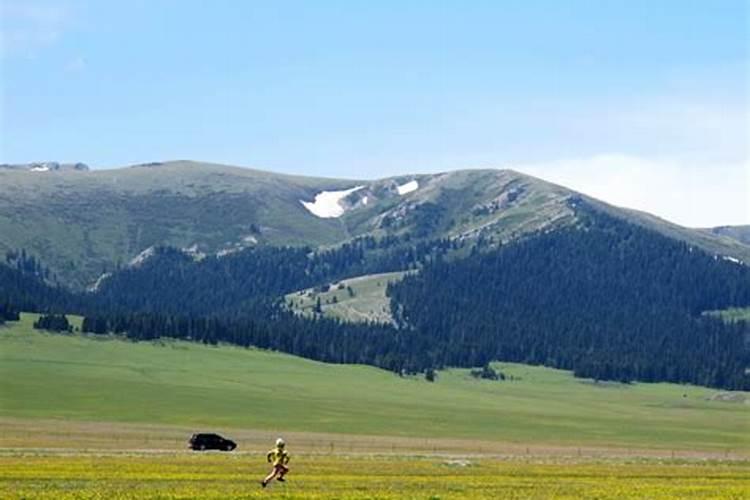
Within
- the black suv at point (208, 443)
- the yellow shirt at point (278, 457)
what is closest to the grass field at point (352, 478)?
the yellow shirt at point (278, 457)

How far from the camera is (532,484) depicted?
2354 inches

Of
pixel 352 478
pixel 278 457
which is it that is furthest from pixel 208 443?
pixel 278 457

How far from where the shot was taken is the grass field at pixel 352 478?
48.2 m

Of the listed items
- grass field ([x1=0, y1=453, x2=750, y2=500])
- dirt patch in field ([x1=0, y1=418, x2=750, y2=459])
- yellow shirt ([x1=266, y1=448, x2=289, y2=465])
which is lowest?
dirt patch in field ([x1=0, y1=418, x2=750, y2=459])

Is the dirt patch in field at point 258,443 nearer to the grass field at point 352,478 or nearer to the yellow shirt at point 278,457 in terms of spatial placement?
the grass field at point 352,478

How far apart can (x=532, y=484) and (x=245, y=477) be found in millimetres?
15185

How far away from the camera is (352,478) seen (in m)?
60.6

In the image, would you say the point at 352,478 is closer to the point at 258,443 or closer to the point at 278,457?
the point at 278,457

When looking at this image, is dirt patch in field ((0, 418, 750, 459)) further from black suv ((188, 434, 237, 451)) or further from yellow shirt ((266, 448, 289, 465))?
yellow shirt ((266, 448, 289, 465))

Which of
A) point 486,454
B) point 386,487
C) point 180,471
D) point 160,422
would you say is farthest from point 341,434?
point 386,487

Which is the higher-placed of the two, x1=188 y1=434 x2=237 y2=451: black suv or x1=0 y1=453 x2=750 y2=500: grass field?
x1=0 y1=453 x2=750 y2=500: grass field

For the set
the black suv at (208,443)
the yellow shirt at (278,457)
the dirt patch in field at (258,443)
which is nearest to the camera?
the yellow shirt at (278,457)

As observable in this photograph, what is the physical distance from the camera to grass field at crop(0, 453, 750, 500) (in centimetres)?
4816

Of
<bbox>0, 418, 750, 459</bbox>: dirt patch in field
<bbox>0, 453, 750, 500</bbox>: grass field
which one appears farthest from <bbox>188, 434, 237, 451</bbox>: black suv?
<bbox>0, 453, 750, 500</bbox>: grass field
